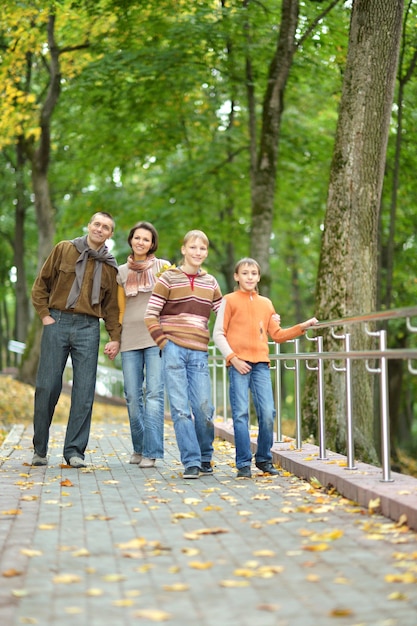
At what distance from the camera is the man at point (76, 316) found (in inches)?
345

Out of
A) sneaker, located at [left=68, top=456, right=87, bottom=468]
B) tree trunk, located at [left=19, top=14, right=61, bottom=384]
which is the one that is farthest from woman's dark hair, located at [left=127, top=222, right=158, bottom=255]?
tree trunk, located at [left=19, top=14, right=61, bottom=384]

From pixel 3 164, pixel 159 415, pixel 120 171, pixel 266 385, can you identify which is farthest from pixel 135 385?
pixel 3 164

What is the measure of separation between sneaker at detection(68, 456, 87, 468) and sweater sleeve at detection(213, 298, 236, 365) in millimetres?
1806

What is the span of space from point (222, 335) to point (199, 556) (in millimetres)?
3189

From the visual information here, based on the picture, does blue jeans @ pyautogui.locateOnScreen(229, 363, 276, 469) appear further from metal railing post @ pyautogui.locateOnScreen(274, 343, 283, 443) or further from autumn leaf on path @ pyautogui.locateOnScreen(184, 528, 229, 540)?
autumn leaf on path @ pyautogui.locateOnScreen(184, 528, 229, 540)

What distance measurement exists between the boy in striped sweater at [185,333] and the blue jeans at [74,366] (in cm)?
110

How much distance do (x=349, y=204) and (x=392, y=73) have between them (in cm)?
152

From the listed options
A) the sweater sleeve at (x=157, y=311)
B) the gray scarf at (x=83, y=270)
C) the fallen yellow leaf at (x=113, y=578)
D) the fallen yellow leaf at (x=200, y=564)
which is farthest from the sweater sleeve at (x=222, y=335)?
the fallen yellow leaf at (x=113, y=578)

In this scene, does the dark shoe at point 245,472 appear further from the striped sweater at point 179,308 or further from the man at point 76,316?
the man at point 76,316

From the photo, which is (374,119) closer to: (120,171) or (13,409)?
(13,409)

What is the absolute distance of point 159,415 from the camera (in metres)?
8.46

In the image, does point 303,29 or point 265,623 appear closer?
point 265,623

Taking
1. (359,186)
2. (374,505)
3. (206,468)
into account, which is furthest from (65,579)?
(359,186)

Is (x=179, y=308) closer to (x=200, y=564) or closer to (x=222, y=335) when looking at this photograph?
(x=222, y=335)
